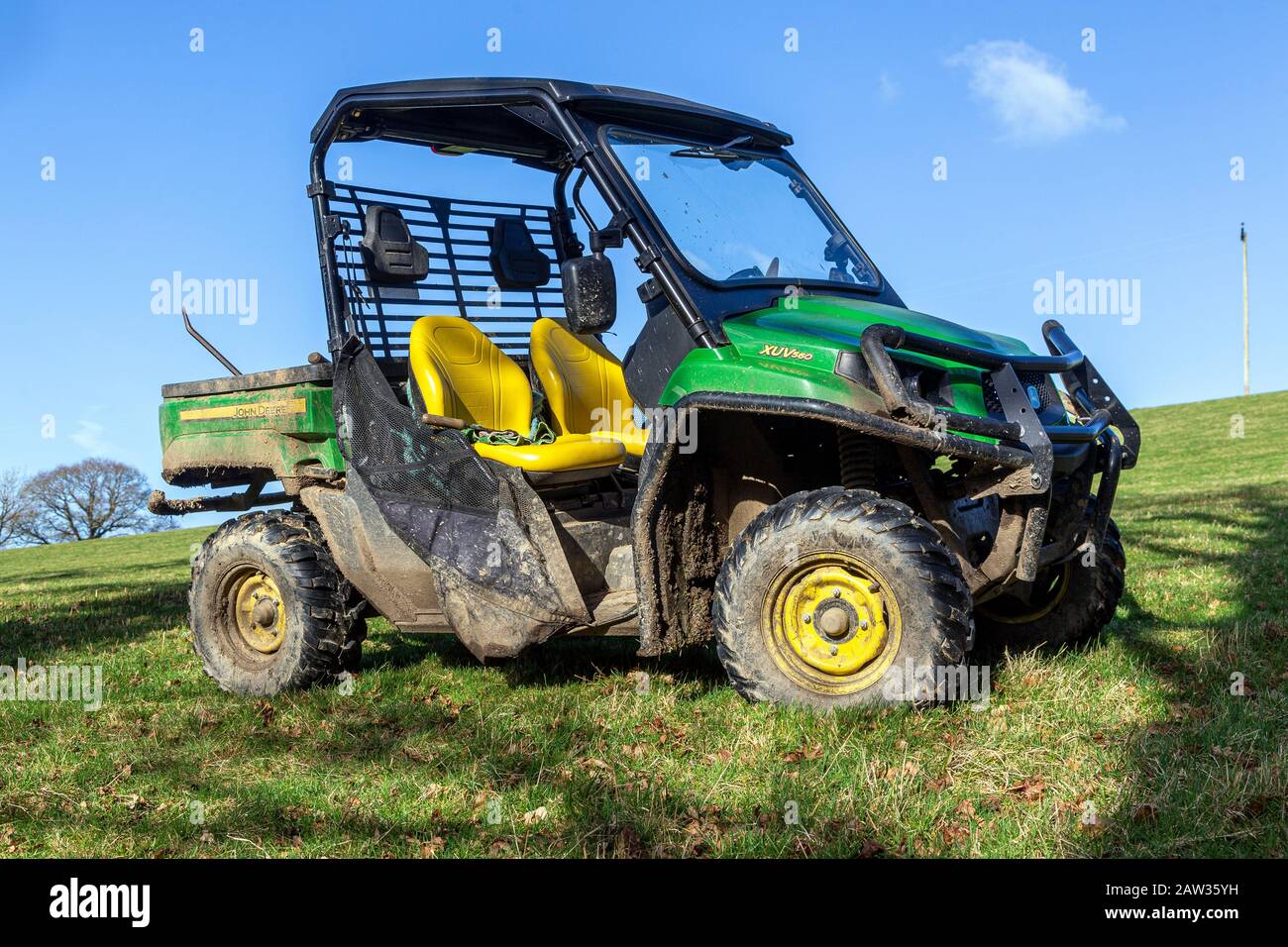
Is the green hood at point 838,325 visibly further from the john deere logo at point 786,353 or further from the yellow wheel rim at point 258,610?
the yellow wheel rim at point 258,610

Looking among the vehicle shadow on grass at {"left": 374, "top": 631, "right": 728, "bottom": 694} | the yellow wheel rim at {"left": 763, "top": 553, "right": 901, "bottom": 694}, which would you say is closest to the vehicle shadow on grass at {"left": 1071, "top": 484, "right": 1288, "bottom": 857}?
the yellow wheel rim at {"left": 763, "top": 553, "right": 901, "bottom": 694}

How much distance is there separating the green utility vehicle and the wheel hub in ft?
0.05

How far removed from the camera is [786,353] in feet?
17.4

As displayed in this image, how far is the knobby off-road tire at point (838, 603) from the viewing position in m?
5.00

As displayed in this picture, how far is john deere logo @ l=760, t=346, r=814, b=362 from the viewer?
525 cm

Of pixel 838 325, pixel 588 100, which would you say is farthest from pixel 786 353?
pixel 588 100

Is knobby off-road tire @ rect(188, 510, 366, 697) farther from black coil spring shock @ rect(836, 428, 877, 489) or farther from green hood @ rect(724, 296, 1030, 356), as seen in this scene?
black coil spring shock @ rect(836, 428, 877, 489)

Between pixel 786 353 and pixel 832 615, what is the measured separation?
1.07m

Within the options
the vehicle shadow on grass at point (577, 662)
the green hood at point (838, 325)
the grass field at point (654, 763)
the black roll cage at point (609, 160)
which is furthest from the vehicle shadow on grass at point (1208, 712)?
the black roll cage at point (609, 160)

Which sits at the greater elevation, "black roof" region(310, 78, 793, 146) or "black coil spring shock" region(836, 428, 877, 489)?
"black roof" region(310, 78, 793, 146)

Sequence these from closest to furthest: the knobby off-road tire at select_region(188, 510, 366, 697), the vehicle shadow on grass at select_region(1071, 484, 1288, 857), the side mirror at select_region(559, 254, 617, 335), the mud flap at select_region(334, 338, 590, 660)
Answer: the vehicle shadow on grass at select_region(1071, 484, 1288, 857), the side mirror at select_region(559, 254, 617, 335), the mud flap at select_region(334, 338, 590, 660), the knobby off-road tire at select_region(188, 510, 366, 697)
